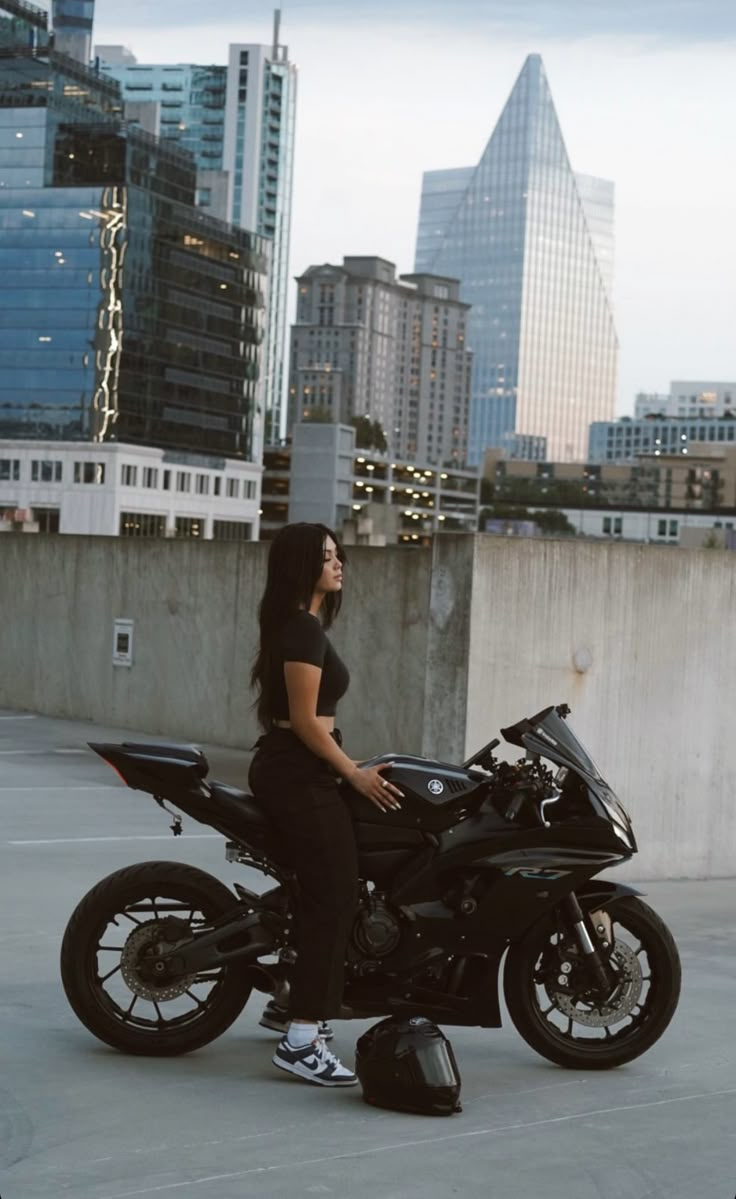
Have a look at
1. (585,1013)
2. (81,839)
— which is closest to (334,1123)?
(585,1013)

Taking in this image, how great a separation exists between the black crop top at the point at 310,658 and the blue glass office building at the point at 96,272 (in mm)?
130223

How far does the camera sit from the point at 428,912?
5.06 metres

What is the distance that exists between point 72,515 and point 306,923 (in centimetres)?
13316

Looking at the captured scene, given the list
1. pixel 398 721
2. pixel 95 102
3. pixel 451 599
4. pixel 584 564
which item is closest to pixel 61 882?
pixel 451 599

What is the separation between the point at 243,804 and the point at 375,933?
1.78 ft

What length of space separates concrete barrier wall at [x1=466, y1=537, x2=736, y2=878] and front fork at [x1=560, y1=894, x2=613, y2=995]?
5.40m

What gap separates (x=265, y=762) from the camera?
507 cm

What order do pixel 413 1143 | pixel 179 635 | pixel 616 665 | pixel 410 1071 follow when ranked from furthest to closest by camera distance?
1. pixel 179 635
2. pixel 616 665
3. pixel 410 1071
4. pixel 413 1143

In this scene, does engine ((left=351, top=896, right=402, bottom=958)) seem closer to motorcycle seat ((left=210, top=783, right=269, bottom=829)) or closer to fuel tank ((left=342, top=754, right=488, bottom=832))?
fuel tank ((left=342, top=754, right=488, bottom=832))

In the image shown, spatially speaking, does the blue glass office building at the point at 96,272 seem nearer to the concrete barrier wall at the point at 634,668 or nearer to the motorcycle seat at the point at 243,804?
the concrete barrier wall at the point at 634,668

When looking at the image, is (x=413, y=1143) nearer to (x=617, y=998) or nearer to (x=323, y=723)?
(x=617, y=998)

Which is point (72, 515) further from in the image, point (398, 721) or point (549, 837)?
point (549, 837)

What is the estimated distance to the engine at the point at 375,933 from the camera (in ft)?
16.6

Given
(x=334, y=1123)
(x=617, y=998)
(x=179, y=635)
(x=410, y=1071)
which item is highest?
(x=179, y=635)
